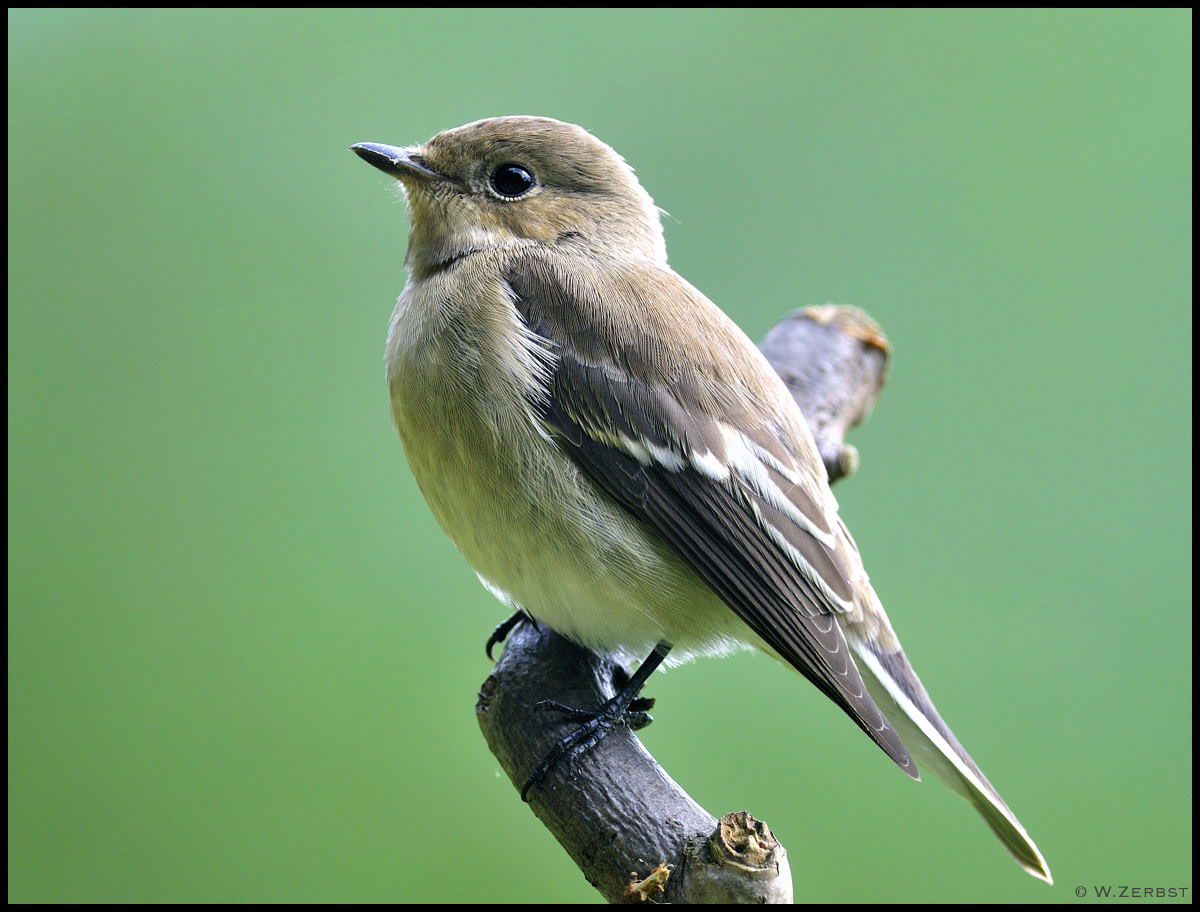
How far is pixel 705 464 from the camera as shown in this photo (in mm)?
2408

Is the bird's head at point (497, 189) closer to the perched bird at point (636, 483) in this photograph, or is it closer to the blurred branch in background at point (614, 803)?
the perched bird at point (636, 483)

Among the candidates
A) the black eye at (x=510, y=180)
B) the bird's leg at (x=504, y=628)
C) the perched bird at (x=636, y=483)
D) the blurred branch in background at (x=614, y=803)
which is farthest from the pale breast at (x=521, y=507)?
the black eye at (x=510, y=180)

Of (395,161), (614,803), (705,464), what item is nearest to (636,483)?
(705,464)

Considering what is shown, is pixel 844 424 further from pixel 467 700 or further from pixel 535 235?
pixel 467 700

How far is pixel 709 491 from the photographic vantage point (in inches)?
94.3

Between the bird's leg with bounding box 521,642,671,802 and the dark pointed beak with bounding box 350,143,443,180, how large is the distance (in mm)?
1368

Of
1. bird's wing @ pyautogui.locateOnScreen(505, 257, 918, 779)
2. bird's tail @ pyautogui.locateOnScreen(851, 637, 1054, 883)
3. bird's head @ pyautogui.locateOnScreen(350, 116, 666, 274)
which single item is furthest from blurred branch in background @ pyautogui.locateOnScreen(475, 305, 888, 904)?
bird's head @ pyautogui.locateOnScreen(350, 116, 666, 274)

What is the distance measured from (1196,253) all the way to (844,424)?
76.7 inches

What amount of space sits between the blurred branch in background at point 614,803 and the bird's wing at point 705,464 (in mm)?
418

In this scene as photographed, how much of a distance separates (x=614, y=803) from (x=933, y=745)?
2.81 ft

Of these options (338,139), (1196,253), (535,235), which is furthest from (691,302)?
(1196,253)

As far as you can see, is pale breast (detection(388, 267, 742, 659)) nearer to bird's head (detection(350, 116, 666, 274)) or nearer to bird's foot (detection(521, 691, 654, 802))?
bird's foot (detection(521, 691, 654, 802))

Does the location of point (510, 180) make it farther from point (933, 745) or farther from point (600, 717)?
point (933, 745)

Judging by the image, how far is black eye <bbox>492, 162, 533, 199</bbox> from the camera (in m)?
2.85
